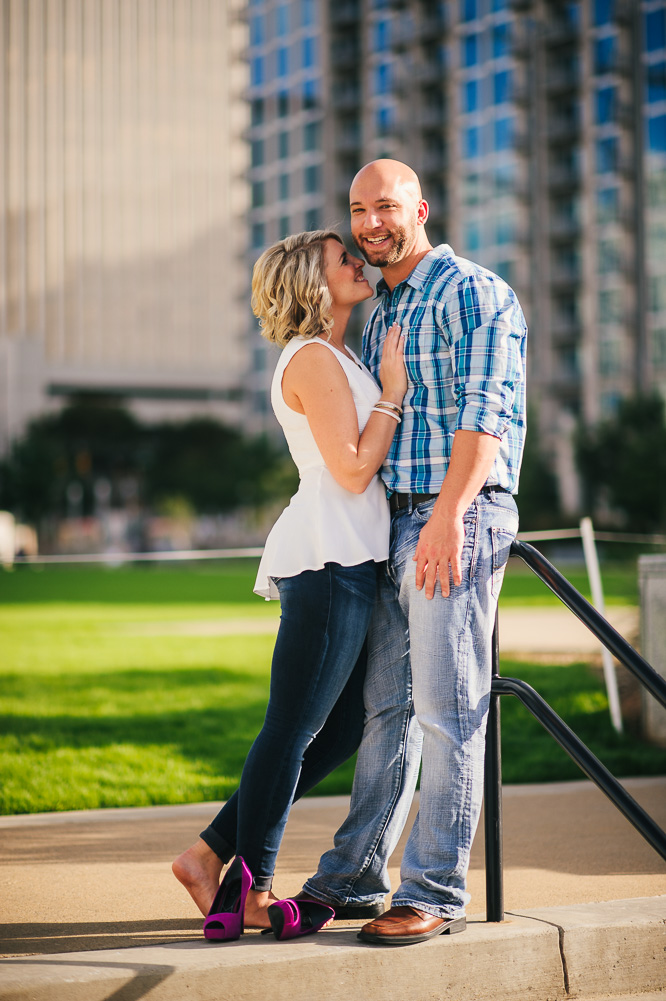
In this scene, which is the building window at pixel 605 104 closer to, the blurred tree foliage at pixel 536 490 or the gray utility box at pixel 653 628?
the blurred tree foliage at pixel 536 490

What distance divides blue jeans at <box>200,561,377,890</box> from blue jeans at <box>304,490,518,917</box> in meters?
0.17

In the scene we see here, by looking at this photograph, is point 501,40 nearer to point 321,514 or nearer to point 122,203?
point 122,203

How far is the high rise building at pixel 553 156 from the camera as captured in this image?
77.3 m

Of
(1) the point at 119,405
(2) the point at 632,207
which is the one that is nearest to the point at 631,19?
(2) the point at 632,207

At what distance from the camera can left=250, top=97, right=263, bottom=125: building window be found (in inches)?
4313

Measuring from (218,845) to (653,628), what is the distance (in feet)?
14.6

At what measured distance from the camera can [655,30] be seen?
76125mm

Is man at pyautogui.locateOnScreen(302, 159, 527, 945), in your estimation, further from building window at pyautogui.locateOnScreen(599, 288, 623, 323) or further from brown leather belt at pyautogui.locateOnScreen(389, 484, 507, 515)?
building window at pyautogui.locateOnScreen(599, 288, 623, 323)

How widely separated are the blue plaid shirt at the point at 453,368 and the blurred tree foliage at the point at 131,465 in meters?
80.9

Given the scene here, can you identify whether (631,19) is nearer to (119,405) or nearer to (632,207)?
(632,207)

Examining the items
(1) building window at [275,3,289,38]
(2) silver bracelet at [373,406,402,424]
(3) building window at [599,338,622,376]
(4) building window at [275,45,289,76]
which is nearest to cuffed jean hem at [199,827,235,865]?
(2) silver bracelet at [373,406,402,424]

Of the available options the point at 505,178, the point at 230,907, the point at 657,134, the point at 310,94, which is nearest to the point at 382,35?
the point at 310,94

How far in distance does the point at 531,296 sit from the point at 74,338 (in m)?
55.9

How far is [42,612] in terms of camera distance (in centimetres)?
2234
